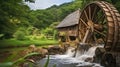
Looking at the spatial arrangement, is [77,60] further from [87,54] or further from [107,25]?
[107,25]

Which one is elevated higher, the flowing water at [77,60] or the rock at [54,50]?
the rock at [54,50]

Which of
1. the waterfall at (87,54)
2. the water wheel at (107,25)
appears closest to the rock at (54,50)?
the water wheel at (107,25)

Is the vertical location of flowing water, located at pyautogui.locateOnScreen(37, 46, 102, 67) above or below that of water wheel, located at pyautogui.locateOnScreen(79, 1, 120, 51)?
below

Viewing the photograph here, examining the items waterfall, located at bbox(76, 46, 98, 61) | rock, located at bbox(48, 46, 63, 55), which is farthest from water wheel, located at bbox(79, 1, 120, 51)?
rock, located at bbox(48, 46, 63, 55)

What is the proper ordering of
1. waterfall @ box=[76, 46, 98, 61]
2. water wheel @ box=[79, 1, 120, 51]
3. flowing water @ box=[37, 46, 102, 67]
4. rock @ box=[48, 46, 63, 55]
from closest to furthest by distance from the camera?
water wheel @ box=[79, 1, 120, 51], flowing water @ box=[37, 46, 102, 67], waterfall @ box=[76, 46, 98, 61], rock @ box=[48, 46, 63, 55]

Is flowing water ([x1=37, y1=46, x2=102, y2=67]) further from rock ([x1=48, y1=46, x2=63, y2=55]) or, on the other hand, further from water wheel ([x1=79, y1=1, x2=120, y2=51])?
rock ([x1=48, y1=46, x2=63, y2=55])

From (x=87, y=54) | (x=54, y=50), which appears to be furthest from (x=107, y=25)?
(x=54, y=50)

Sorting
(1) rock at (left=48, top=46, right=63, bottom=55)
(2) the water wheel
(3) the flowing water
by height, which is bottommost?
(3) the flowing water

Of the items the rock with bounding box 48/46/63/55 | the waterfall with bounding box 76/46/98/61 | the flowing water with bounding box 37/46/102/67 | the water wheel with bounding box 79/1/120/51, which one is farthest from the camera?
the rock with bounding box 48/46/63/55

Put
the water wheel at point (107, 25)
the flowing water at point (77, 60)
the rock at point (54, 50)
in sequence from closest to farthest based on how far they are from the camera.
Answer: the water wheel at point (107, 25)
the flowing water at point (77, 60)
the rock at point (54, 50)

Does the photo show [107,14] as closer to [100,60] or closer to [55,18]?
[100,60]

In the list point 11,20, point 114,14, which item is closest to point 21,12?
point 11,20

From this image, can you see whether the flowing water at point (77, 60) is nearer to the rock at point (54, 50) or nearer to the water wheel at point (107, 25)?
the water wheel at point (107, 25)

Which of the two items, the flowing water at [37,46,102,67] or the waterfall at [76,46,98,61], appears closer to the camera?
the flowing water at [37,46,102,67]
